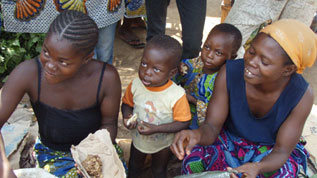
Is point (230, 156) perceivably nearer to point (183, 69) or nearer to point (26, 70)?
point (183, 69)

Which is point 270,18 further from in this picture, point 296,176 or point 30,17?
point 30,17

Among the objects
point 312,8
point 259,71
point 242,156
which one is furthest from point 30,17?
point 312,8

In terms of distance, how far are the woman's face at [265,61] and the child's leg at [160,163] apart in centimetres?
88

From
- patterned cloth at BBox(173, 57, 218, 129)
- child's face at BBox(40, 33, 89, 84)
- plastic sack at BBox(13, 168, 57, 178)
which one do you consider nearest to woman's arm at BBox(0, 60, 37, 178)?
child's face at BBox(40, 33, 89, 84)

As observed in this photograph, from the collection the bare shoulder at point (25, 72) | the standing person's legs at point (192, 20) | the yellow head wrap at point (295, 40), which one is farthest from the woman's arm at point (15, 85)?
the standing person's legs at point (192, 20)

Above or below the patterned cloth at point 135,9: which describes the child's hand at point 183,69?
above

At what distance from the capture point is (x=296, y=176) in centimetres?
187

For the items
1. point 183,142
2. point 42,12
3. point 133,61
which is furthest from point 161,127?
point 133,61

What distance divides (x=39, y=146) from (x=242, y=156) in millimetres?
1276

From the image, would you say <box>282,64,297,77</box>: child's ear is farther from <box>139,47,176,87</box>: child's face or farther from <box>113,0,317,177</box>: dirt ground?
<box>113,0,317,177</box>: dirt ground

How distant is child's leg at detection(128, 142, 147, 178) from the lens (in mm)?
2230

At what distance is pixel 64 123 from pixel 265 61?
118 cm

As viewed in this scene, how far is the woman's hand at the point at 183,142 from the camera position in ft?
5.25

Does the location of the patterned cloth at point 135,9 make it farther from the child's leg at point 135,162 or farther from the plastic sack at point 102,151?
the plastic sack at point 102,151
